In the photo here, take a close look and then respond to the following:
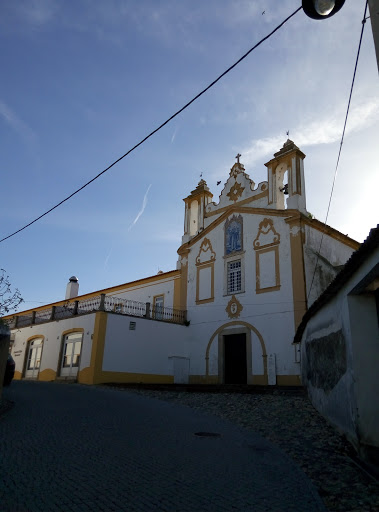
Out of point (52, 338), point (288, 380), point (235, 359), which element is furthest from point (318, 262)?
point (52, 338)

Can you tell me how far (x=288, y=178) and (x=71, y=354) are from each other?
13796 mm

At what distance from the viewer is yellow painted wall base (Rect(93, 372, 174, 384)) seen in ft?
61.0

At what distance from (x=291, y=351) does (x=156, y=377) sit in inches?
275

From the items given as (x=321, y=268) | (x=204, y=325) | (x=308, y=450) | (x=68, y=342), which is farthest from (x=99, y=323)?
(x=308, y=450)

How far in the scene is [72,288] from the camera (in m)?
34.7

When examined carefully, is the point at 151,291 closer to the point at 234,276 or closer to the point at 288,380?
the point at 234,276

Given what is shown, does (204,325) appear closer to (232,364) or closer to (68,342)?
(232,364)

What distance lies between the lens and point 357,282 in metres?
5.77

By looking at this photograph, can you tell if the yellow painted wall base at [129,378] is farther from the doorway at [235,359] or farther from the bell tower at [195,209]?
the bell tower at [195,209]

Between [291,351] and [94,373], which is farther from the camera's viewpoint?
[94,373]

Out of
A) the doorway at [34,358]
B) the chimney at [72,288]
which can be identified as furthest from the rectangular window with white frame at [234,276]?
the chimney at [72,288]

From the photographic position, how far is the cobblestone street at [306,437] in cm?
443

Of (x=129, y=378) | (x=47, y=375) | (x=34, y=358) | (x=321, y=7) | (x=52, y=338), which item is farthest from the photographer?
(x=34, y=358)

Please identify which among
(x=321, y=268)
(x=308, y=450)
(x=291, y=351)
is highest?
(x=321, y=268)
